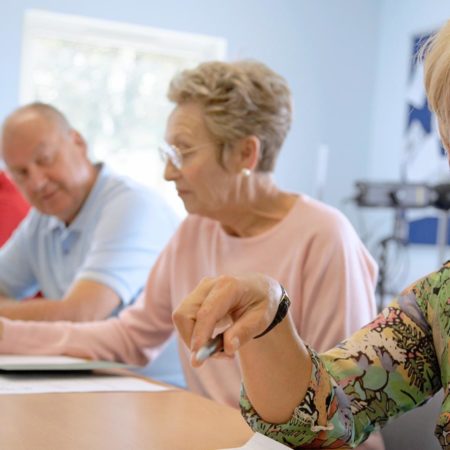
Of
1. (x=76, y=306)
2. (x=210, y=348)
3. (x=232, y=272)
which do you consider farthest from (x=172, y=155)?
(x=210, y=348)

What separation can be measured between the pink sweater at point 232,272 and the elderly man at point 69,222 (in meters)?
0.28

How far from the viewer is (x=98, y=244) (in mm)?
2311

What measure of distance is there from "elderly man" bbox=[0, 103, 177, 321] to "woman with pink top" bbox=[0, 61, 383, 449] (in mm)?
310

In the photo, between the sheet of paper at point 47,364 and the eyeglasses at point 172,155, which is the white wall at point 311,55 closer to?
the eyeglasses at point 172,155

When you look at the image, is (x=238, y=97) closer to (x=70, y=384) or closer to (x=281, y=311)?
(x=70, y=384)

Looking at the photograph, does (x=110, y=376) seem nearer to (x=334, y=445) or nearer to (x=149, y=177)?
(x=334, y=445)

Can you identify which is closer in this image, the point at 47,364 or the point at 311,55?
the point at 47,364

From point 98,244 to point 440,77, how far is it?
141cm

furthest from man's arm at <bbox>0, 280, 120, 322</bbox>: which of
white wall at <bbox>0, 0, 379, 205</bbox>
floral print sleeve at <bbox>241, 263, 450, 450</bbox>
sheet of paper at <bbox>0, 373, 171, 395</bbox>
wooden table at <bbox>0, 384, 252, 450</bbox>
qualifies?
white wall at <bbox>0, 0, 379, 205</bbox>

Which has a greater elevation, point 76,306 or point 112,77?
point 112,77

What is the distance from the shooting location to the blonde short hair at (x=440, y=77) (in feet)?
3.43

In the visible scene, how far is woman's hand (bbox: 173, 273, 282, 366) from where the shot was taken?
880 millimetres

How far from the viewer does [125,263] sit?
89.4 inches

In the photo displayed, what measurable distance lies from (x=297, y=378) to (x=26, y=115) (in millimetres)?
1671
